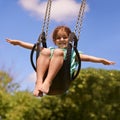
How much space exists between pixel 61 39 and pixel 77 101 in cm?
1686

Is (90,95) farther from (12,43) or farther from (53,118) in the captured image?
(12,43)

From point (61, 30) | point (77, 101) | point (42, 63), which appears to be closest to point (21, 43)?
point (61, 30)

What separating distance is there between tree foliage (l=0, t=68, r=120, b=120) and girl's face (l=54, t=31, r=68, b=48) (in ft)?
51.6

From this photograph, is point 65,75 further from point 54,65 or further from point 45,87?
point 45,87

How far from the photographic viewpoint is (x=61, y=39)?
7.55m

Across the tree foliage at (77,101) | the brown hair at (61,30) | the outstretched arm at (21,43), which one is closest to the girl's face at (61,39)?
the brown hair at (61,30)

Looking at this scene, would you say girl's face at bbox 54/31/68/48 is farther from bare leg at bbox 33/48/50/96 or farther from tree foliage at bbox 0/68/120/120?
tree foliage at bbox 0/68/120/120

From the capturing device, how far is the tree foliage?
23.4 m

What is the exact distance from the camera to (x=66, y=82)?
7258 mm

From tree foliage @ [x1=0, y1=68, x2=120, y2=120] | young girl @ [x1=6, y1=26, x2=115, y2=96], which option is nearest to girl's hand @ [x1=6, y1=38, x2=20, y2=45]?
young girl @ [x1=6, y1=26, x2=115, y2=96]

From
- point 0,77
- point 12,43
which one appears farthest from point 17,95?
point 12,43

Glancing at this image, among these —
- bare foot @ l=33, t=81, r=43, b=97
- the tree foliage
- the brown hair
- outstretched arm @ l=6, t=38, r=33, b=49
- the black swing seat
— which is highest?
the brown hair

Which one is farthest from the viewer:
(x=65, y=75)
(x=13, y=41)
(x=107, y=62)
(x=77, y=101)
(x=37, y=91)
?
(x=77, y=101)

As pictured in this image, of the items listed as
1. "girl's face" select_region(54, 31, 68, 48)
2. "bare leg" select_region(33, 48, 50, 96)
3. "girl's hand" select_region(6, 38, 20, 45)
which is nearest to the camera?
"bare leg" select_region(33, 48, 50, 96)
